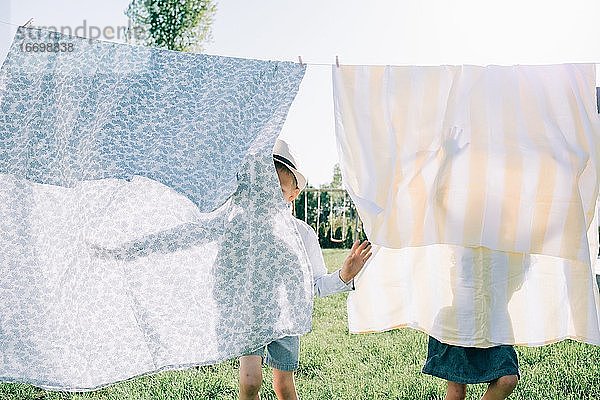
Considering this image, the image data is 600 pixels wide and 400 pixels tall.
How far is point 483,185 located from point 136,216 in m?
1.31

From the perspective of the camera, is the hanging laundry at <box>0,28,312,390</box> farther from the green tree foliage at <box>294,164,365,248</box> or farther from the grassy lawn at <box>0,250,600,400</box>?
the green tree foliage at <box>294,164,365,248</box>

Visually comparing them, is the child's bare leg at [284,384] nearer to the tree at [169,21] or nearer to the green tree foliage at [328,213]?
the green tree foliage at [328,213]

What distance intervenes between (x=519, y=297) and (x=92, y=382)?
1.65 metres

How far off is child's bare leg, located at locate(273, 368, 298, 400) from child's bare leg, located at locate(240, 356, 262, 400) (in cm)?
17

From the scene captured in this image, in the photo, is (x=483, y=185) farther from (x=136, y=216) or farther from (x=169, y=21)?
(x=169, y=21)

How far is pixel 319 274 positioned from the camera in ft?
11.0

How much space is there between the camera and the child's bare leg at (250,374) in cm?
326

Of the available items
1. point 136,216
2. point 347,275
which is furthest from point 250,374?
point 136,216

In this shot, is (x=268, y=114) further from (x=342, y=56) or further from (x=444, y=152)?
(x=444, y=152)

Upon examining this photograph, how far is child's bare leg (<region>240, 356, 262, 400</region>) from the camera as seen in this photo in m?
3.26

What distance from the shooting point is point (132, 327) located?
2.99 meters

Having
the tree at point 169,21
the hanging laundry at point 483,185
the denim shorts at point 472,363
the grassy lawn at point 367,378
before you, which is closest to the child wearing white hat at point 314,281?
the hanging laundry at point 483,185

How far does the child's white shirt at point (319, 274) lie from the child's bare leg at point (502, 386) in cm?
71

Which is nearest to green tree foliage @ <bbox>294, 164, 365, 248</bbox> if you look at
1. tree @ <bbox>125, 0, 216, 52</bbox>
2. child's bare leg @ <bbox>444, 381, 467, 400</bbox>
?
tree @ <bbox>125, 0, 216, 52</bbox>
